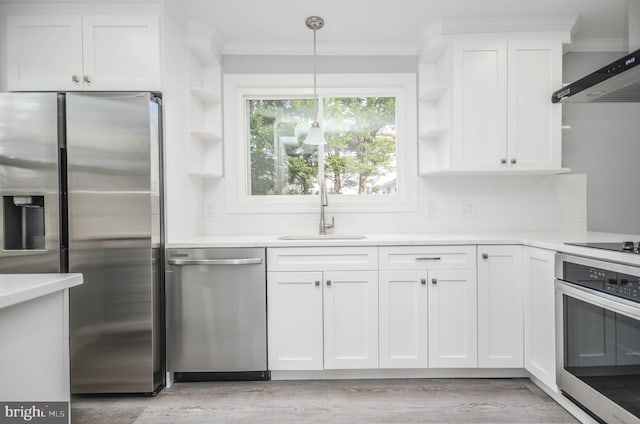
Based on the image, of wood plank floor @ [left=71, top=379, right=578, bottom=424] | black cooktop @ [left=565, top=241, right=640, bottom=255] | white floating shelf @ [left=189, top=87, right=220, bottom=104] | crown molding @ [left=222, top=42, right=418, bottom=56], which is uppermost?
crown molding @ [left=222, top=42, right=418, bottom=56]

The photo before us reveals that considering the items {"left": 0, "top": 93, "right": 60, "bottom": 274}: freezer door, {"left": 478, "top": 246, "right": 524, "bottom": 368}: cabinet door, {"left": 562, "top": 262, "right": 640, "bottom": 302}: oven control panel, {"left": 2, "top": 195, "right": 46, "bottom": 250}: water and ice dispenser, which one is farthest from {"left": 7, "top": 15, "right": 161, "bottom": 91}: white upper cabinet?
{"left": 562, "top": 262, "right": 640, "bottom": 302}: oven control panel

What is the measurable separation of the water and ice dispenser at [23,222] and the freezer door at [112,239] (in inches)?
8.5

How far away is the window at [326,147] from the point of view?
302 cm

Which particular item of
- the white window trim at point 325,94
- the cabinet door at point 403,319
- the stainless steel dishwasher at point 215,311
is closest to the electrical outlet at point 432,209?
the white window trim at point 325,94

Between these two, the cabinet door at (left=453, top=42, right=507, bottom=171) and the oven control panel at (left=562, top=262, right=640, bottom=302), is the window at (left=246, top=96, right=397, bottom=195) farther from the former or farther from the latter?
the oven control panel at (left=562, top=262, right=640, bottom=302)

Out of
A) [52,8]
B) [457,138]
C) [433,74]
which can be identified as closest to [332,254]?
[457,138]

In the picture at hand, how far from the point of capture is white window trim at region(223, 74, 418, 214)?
115 inches

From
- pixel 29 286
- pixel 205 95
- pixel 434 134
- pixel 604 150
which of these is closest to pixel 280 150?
pixel 205 95

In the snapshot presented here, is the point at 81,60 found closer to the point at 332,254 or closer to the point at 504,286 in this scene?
the point at 332,254

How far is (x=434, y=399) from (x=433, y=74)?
2334 millimetres

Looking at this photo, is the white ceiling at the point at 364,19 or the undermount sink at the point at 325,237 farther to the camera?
the undermount sink at the point at 325,237

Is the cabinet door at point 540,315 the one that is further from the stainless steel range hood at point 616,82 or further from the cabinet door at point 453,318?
the stainless steel range hood at point 616,82

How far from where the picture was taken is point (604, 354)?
5.56 feet

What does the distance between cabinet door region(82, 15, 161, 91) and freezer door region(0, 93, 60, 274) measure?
11.9 inches
